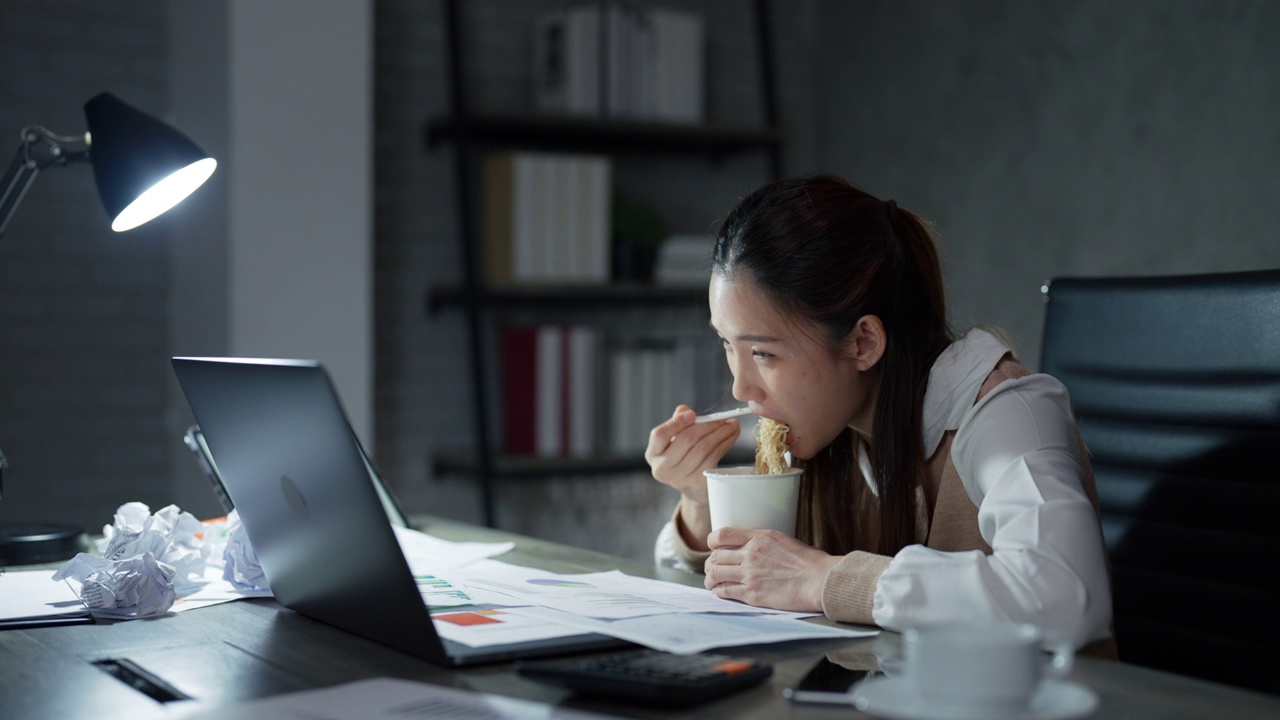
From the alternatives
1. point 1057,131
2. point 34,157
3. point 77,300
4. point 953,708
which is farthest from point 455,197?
point 953,708

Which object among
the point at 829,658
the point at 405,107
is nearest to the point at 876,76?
the point at 405,107

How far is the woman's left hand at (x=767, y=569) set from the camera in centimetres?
121

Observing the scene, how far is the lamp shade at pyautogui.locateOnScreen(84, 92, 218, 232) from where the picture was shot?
1.50m

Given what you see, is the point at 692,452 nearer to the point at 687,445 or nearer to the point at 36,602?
the point at 687,445

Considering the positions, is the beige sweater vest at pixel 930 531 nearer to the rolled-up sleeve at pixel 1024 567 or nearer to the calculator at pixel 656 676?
the rolled-up sleeve at pixel 1024 567

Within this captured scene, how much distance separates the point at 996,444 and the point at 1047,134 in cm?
233

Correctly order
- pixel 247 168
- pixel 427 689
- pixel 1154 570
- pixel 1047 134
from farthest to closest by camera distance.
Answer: pixel 1047 134 < pixel 247 168 < pixel 1154 570 < pixel 427 689

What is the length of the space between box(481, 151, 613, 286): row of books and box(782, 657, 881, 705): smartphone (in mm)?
2385

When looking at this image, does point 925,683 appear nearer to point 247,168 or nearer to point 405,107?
point 247,168

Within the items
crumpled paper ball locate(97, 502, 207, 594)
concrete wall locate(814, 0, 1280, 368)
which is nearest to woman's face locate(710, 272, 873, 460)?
crumpled paper ball locate(97, 502, 207, 594)

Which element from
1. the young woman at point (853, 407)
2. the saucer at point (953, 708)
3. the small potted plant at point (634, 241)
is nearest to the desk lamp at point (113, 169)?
the young woman at point (853, 407)

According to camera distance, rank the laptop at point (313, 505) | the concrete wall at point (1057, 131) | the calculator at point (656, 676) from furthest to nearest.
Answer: the concrete wall at point (1057, 131) → the laptop at point (313, 505) → the calculator at point (656, 676)

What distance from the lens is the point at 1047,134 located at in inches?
133

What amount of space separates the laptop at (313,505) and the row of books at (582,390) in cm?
205
